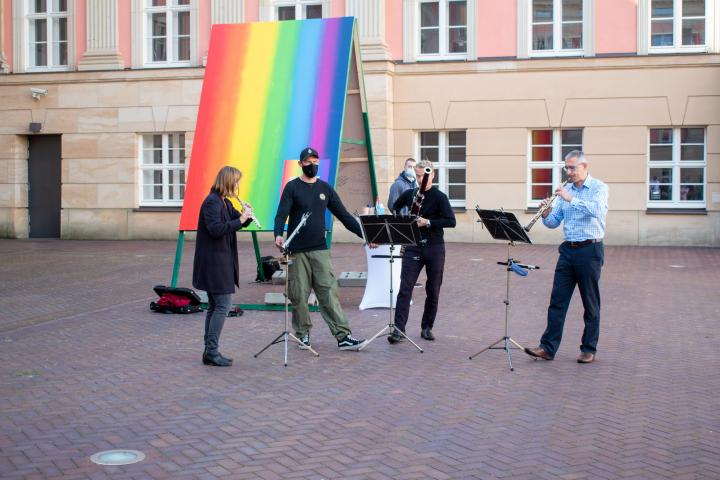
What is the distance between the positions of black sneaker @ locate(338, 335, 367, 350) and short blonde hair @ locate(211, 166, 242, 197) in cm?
187

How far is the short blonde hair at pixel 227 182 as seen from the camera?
8852 millimetres

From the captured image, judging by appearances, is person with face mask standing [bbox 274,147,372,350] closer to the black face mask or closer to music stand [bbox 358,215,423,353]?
the black face mask

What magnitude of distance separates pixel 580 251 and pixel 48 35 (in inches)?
874

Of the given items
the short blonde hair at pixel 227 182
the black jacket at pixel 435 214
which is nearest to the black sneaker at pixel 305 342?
the black jacket at pixel 435 214

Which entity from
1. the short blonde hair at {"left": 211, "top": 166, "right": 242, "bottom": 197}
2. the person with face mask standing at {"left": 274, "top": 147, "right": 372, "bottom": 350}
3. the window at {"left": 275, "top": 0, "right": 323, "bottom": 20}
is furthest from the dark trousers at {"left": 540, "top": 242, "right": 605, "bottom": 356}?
the window at {"left": 275, "top": 0, "right": 323, "bottom": 20}

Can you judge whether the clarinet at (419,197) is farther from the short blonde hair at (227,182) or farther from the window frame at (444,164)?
the window frame at (444,164)

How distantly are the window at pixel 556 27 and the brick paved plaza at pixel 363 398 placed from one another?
12.0 metres

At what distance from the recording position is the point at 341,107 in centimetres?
1288

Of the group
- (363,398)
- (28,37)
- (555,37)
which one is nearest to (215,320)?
(363,398)

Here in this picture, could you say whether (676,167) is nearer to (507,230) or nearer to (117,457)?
(507,230)

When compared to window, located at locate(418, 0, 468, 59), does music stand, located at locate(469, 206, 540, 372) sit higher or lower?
lower

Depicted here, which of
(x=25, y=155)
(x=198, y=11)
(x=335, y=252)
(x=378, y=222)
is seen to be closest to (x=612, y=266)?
(x=335, y=252)

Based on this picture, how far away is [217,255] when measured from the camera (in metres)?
8.82

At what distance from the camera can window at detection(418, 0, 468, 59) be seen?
24.8 m
